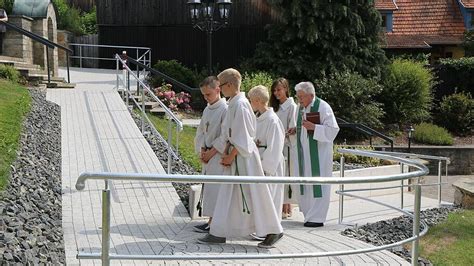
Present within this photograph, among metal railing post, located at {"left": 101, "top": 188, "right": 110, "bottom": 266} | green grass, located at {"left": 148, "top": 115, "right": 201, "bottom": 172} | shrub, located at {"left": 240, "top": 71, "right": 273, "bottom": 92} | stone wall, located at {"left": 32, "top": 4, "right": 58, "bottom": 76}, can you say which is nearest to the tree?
shrub, located at {"left": 240, "top": 71, "right": 273, "bottom": 92}

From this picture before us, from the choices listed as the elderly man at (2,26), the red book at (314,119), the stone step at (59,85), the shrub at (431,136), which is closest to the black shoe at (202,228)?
the red book at (314,119)

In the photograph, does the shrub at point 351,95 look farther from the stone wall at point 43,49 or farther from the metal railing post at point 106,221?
the metal railing post at point 106,221

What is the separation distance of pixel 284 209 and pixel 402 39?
2788cm

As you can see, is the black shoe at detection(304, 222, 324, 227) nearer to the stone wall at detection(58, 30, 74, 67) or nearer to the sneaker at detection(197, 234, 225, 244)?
the sneaker at detection(197, 234, 225, 244)

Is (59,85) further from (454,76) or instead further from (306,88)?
(454,76)

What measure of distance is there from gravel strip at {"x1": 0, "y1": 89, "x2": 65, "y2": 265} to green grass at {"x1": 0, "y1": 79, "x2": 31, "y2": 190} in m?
0.12

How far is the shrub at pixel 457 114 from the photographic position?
25.8 meters

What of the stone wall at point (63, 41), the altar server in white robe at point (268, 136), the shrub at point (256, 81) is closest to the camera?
the altar server in white robe at point (268, 136)

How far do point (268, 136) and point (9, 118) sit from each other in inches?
232

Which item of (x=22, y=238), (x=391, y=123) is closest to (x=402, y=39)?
(x=391, y=123)

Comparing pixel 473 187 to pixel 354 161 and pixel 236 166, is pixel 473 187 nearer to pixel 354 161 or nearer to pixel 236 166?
pixel 354 161

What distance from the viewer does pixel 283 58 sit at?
24.1 m

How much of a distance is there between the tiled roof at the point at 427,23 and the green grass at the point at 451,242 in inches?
1049

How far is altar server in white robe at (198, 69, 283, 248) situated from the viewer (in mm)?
7070
